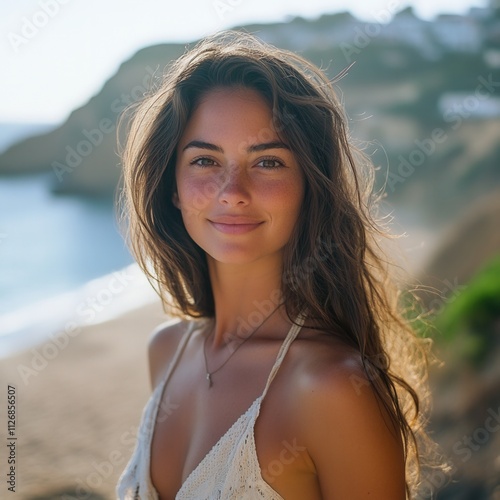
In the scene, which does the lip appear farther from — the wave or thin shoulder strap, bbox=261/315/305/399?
the wave

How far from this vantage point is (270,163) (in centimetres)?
179

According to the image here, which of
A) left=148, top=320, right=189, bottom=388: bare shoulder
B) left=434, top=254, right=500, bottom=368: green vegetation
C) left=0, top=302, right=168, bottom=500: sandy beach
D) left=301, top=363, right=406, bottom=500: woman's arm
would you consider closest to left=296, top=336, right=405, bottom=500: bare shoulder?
left=301, top=363, right=406, bottom=500: woman's arm

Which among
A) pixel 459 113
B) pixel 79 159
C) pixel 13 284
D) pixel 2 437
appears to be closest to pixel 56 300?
pixel 13 284

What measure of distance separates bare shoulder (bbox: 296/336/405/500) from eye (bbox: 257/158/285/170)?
0.53 metres

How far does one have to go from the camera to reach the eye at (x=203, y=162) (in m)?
1.83

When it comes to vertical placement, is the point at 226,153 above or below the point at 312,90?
below

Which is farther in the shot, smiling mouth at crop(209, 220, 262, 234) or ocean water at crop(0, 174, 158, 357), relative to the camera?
ocean water at crop(0, 174, 158, 357)

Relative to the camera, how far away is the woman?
5.06 ft

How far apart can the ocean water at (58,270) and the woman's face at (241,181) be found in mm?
6430

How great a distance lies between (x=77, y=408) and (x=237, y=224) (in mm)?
4807

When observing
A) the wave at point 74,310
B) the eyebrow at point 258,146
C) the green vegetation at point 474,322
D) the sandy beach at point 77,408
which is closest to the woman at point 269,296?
the eyebrow at point 258,146

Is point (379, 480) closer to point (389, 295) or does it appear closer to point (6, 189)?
point (389, 295)

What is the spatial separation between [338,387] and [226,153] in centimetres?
66

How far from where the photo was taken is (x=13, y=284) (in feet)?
31.5
